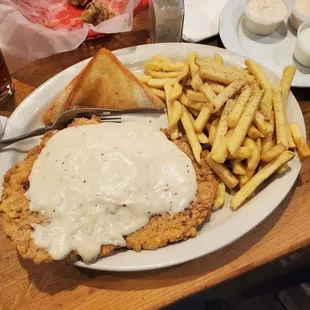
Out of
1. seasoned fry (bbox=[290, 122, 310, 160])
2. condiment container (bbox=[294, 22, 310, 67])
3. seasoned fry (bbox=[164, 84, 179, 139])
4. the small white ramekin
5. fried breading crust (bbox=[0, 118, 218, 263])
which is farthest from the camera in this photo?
the small white ramekin

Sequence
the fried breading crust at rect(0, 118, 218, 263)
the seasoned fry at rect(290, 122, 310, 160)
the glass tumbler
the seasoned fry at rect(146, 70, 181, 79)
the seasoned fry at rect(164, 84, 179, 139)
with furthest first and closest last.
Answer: the glass tumbler
the seasoned fry at rect(146, 70, 181, 79)
the seasoned fry at rect(164, 84, 179, 139)
the seasoned fry at rect(290, 122, 310, 160)
the fried breading crust at rect(0, 118, 218, 263)

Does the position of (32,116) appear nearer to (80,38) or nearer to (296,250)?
(80,38)

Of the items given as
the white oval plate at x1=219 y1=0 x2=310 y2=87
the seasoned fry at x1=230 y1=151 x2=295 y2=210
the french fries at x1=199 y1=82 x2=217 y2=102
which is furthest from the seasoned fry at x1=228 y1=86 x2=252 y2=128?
the white oval plate at x1=219 y1=0 x2=310 y2=87

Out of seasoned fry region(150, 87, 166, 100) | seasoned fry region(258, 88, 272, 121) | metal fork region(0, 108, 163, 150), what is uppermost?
seasoned fry region(258, 88, 272, 121)

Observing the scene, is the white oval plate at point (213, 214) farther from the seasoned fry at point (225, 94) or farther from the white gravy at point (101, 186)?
the seasoned fry at point (225, 94)

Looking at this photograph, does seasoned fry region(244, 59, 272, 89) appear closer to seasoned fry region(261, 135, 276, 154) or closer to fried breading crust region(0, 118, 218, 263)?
seasoned fry region(261, 135, 276, 154)

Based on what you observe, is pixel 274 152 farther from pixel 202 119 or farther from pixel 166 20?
pixel 166 20

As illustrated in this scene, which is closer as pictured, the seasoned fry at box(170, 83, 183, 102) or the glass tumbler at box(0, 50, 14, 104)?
the seasoned fry at box(170, 83, 183, 102)
